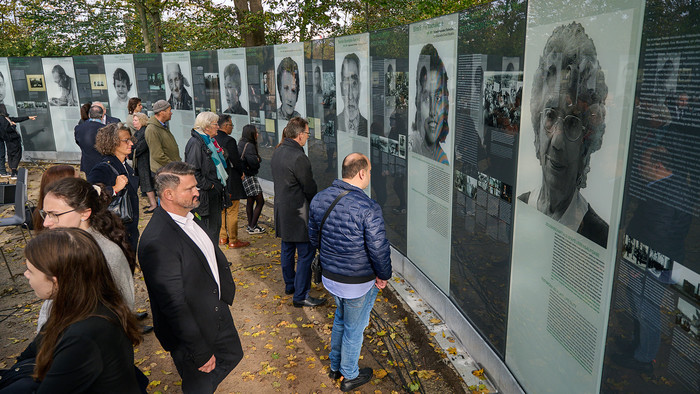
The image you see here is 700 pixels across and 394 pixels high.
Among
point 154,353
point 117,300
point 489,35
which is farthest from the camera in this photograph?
point 154,353

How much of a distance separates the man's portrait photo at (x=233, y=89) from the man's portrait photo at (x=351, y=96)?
4.40 meters

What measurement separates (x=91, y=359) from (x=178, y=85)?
1188 centimetres

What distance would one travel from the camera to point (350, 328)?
4.47 m

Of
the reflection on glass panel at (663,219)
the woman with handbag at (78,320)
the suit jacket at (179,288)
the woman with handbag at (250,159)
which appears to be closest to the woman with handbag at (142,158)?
the woman with handbag at (250,159)

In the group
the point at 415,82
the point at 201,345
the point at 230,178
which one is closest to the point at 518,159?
the point at 415,82

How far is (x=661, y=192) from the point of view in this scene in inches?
95.0

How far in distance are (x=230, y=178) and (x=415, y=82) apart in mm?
3850

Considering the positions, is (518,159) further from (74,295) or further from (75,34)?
(75,34)

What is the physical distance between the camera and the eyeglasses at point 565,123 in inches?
119

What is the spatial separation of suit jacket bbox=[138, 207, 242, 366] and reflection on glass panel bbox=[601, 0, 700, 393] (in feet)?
8.29

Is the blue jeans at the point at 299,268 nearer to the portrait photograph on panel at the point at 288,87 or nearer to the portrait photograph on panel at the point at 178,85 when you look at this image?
the portrait photograph on panel at the point at 288,87

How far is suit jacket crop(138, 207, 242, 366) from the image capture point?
10.5 feet

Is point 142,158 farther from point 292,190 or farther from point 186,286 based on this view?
point 186,286

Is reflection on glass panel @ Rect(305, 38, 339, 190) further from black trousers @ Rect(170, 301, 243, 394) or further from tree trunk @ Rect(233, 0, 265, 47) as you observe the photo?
tree trunk @ Rect(233, 0, 265, 47)
